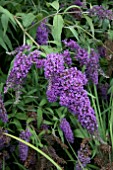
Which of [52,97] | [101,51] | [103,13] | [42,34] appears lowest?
[101,51]

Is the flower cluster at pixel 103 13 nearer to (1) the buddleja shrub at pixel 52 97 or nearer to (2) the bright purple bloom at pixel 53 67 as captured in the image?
(1) the buddleja shrub at pixel 52 97

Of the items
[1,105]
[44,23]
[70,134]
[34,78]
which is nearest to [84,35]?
[44,23]

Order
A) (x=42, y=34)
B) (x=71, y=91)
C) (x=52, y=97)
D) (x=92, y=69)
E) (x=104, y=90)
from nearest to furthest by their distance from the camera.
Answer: (x=71, y=91) < (x=52, y=97) < (x=92, y=69) < (x=42, y=34) < (x=104, y=90)

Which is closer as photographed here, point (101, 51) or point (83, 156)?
point (83, 156)

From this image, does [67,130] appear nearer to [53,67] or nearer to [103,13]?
[53,67]

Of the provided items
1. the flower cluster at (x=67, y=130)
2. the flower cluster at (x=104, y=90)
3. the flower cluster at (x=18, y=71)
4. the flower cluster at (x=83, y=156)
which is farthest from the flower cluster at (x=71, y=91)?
the flower cluster at (x=104, y=90)

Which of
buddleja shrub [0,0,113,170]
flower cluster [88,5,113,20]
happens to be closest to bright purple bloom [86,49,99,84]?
buddleja shrub [0,0,113,170]

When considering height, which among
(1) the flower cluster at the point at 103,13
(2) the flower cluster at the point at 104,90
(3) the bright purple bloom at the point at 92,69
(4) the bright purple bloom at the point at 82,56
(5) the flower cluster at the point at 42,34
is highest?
(1) the flower cluster at the point at 103,13

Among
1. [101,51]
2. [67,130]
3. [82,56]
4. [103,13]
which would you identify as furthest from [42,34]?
[67,130]
